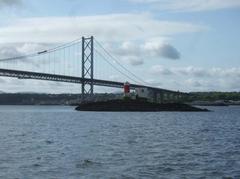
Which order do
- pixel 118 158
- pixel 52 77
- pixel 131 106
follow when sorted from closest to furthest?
pixel 118 158
pixel 131 106
pixel 52 77

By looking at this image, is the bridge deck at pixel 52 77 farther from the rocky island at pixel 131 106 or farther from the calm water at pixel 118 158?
the calm water at pixel 118 158

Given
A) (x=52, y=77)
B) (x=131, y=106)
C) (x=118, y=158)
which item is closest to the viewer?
(x=118, y=158)

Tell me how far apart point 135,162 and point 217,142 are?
9.77 metres

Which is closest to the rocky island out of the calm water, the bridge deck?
the bridge deck

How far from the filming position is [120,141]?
97.8ft

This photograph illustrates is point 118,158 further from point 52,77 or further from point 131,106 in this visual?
point 52,77

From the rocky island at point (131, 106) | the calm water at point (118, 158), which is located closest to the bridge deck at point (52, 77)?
the rocky island at point (131, 106)

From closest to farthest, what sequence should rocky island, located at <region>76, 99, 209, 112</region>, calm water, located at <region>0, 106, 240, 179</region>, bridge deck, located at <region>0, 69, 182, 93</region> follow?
calm water, located at <region>0, 106, 240, 179</region>, bridge deck, located at <region>0, 69, 182, 93</region>, rocky island, located at <region>76, 99, 209, 112</region>

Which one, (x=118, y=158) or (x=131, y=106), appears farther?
(x=131, y=106)

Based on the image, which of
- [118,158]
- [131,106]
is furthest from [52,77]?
[118,158]

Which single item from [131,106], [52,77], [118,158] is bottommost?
[118,158]

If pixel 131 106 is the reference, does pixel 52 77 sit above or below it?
above

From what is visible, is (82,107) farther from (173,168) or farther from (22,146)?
(173,168)

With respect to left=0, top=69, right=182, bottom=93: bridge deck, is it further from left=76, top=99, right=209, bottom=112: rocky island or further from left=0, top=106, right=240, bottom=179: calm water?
left=0, top=106, right=240, bottom=179: calm water
